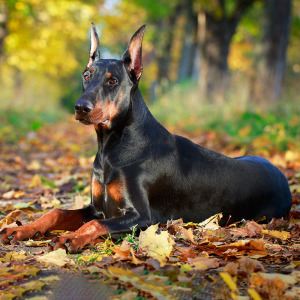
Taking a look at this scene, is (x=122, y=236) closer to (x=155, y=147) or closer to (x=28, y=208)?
(x=155, y=147)

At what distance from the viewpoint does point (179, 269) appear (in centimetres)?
263

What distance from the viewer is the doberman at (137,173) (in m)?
3.52

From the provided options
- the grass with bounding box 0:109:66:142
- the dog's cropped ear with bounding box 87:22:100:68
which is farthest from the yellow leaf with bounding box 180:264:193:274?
the grass with bounding box 0:109:66:142

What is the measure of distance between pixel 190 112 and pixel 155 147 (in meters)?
10.6

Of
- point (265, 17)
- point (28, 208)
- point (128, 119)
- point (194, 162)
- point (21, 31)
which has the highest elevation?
point (21, 31)

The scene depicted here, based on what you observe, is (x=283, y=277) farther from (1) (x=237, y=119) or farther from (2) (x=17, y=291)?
(1) (x=237, y=119)

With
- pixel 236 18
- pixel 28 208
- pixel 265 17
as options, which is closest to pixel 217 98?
pixel 265 17

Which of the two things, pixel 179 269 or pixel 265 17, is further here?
pixel 265 17

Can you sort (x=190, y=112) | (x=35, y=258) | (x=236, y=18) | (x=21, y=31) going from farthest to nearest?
1. (x=21, y=31)
2. (x=236, y=18)
3. (x=190, y=112)
4. (x=35, y=258)

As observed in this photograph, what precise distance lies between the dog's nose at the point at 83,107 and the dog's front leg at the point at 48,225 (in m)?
0.87

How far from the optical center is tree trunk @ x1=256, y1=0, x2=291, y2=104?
1280 centimetres

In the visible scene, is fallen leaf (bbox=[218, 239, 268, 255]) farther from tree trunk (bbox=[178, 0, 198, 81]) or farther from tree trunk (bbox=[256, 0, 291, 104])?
tree trunk (bbox=[178, 0, 198, 81])

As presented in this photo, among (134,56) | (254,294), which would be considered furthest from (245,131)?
(254,294)

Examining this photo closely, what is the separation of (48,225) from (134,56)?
161 cm
